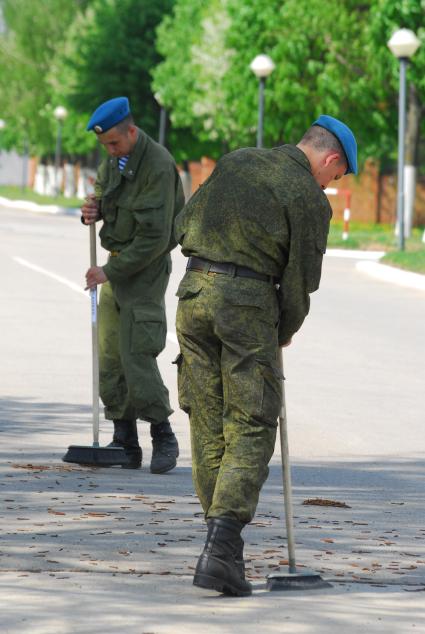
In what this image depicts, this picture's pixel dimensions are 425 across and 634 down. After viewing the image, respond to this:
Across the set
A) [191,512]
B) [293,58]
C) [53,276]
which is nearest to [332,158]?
[191,512]

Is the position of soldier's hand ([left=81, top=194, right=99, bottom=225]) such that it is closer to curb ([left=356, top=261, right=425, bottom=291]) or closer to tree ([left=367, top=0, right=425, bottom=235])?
curb ([left=356, top=261, right=425, bottom=291])

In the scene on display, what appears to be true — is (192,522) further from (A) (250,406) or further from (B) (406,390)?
(B) (406,390)

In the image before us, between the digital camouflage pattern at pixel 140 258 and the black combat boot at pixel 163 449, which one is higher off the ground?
the digital camouflage pattern at pixel 140 258

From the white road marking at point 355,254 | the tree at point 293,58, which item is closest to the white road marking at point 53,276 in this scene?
the white road marking at point 355,254

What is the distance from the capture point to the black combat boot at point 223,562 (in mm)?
6074

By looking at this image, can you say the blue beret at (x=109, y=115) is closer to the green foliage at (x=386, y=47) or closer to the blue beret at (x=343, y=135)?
the blue beret at (x=343, y=135)

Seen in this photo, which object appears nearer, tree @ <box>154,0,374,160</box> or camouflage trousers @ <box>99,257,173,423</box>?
camouflage trousers @ <box>99,257,173,423</box>

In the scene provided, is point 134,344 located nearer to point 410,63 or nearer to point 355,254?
point 355,254

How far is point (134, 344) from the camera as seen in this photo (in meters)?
9.02

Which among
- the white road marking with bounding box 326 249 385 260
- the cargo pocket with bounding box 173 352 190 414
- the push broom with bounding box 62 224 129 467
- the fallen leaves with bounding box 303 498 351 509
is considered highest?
the cargo pocket with bounding box 173 352 190 414

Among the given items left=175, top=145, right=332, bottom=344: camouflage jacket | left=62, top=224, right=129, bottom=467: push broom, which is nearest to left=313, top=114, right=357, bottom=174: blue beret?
left=175, top=145, right=332, bottom=344: camouflage jacket

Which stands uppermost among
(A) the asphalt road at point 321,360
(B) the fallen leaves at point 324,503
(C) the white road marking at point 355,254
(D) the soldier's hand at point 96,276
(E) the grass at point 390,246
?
(D) the soldier's hand at point 96,276

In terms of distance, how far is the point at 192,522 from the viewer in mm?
7574

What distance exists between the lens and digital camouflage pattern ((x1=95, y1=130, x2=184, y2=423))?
29.3 feet
